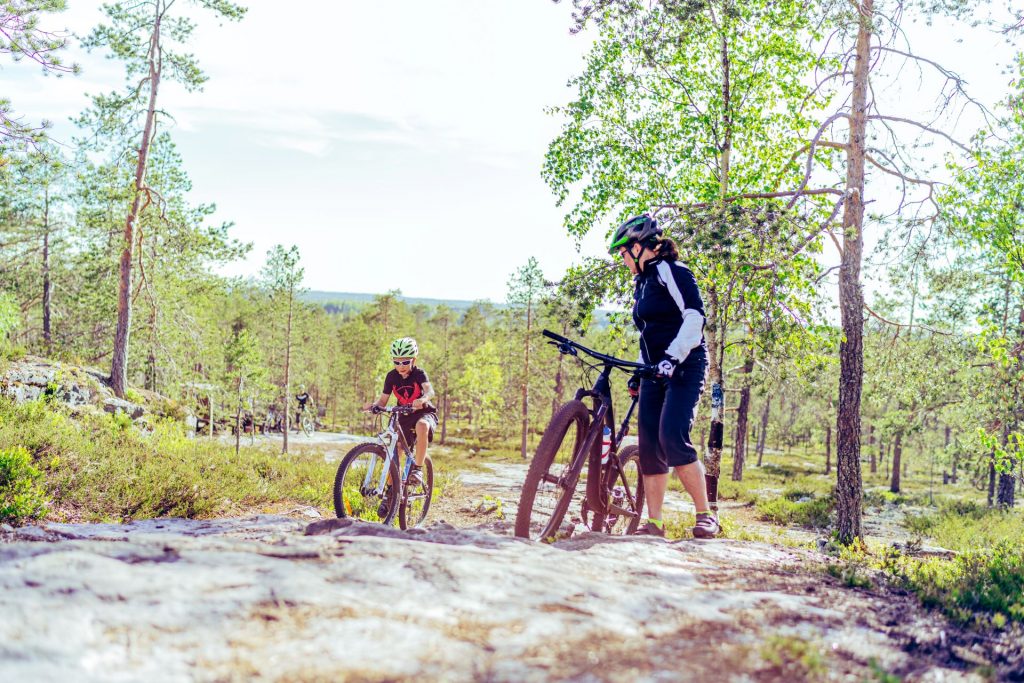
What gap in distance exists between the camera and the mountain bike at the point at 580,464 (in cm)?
520

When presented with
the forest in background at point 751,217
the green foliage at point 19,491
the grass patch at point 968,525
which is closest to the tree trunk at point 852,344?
the forest in background at point 751,217

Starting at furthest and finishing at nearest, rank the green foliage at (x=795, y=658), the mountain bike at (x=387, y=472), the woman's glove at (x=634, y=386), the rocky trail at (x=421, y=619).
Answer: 1. the mountain bike at (x=387, y=472)
2. the woman's glove at (x=634, y=386)
3. the green foliage at (x=795, y=658)
4. the rocky trail at (x=421, y=619)

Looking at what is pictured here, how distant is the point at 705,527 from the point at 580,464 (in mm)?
1195

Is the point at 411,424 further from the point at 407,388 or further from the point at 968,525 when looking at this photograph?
the point at 968,525

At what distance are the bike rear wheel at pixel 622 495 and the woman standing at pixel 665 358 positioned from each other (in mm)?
364

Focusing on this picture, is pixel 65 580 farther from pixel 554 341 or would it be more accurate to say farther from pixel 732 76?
pixel 732 76

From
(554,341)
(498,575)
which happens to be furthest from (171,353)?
(498,575)

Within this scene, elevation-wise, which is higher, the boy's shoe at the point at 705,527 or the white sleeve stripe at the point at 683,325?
the white sleeve stripe at the point at 683,325

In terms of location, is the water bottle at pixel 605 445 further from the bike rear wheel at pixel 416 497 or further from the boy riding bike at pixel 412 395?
the bike rear wheel at pixel 416 497

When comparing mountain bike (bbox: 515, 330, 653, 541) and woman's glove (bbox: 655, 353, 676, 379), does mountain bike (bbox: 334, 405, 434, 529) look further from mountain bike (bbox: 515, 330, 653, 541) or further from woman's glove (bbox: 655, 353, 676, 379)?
woman's glove (bbox: 655, 353, 676, 379)

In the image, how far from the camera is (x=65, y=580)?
2.67 metres

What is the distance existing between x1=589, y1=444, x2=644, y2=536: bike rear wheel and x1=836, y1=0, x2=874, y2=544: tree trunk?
4.17m

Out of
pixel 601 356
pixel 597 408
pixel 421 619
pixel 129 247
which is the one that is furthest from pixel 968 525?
pixel 129 247

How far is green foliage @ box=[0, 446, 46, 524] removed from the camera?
639 cm
